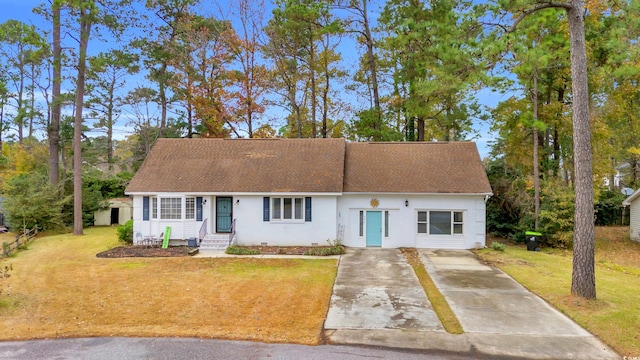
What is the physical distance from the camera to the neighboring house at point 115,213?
2559 centimetres

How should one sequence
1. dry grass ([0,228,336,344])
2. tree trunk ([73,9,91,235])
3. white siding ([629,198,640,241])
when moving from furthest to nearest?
white siding ([629,198,640,241]) < tree trunk ([73,9,91,235]) < dry grass ([0,228,336,344])

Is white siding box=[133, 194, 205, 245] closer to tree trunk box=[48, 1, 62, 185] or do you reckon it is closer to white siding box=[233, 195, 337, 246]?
white siding box=[233, 195, 337, 246]

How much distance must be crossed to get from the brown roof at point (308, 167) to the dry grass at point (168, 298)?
417 centimetres

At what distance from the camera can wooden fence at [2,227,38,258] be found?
48.5 ft

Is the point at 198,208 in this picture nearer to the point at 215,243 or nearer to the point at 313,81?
the point at 215,243

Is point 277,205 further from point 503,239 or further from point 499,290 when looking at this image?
point 503,239

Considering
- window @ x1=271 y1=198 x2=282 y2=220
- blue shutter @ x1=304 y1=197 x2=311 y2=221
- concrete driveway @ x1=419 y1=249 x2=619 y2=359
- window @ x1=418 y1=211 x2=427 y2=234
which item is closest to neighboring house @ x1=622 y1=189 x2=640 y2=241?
window @ x1=418 y1=211 x2=427 y2=234

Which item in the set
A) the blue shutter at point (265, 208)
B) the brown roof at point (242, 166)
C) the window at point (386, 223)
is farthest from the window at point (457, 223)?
the blue shutter at point (265, 208)

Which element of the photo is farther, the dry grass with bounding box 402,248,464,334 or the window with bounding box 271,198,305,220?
the window with bounding box 271,198,305,220

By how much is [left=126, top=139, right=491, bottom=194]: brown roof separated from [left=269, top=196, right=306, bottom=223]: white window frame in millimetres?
588

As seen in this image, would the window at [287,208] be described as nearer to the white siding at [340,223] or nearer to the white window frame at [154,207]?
the white siding at [340,223]

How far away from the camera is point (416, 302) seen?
9.14 meters

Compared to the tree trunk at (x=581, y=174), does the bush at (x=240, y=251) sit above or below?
below

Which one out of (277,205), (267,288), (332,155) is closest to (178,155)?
(277,205)
